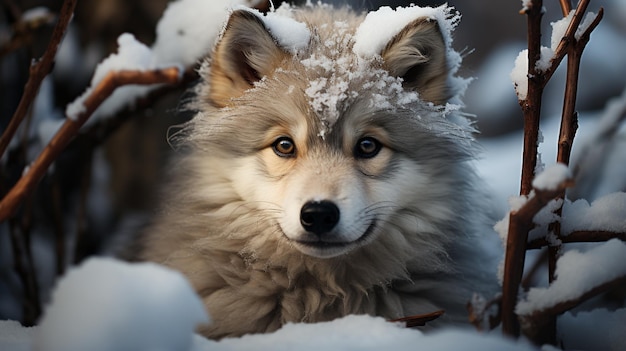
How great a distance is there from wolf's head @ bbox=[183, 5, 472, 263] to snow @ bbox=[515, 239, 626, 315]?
2.36 feet

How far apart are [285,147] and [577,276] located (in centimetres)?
118

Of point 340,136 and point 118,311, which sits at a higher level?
point 340,136

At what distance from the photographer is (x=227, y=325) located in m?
2.37

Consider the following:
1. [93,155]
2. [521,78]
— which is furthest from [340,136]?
[93,155]

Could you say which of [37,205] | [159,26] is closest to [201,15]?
[159,26]

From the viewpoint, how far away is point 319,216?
216 cm

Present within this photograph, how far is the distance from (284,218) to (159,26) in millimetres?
1364

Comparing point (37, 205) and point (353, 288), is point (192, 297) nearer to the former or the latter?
point (353, 288)

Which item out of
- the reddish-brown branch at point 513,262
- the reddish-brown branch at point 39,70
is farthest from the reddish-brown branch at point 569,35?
the reddish-brown branch at point 39,70

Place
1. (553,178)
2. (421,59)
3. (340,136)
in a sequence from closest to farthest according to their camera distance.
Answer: (553,178), (340,136), (421,59)

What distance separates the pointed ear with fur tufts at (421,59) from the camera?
2428 mm

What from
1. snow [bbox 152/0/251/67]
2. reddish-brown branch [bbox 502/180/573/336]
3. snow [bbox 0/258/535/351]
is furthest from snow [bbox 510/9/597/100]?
snow [bbox 152/0/251/67]

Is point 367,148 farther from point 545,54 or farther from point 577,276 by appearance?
point 577,276

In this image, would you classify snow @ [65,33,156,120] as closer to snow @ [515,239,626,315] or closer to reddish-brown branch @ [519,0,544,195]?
reddish-brown branch @ [519,0,544,195]
